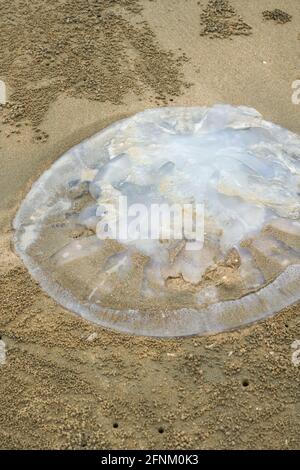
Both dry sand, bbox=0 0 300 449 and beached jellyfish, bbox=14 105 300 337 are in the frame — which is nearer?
dry sand, bbox=0 0 300 449

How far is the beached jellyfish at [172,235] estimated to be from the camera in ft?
13.5

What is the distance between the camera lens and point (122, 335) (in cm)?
402

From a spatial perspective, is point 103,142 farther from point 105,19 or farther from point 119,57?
point 105,19

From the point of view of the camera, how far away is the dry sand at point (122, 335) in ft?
11.6

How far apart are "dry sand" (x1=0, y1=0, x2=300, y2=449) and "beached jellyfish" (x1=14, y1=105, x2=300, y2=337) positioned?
156mm

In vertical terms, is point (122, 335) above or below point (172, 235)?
below

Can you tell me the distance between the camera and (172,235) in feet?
14.0

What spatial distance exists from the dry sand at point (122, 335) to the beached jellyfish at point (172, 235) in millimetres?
156

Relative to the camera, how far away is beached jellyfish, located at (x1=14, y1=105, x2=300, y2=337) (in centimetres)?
410

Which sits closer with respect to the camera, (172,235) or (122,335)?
(122,335)

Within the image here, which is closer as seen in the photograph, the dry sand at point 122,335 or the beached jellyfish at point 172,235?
the dry sand at point 122,335

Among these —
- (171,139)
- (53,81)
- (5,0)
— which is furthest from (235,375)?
(5,0)

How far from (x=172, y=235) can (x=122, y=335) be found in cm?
85
